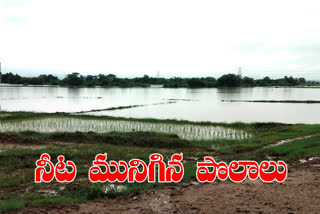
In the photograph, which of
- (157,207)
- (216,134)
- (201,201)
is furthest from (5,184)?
(216,134)

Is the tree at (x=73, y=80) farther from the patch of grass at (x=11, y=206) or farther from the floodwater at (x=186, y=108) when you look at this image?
the patch of grass at (x=11, y=206)

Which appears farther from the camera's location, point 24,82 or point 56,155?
point 24,82

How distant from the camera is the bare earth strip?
177 inches

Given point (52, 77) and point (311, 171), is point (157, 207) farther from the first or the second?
point (52, 77)

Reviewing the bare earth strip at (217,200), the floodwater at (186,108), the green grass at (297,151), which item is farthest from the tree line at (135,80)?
the bare earth strip at (217,200)

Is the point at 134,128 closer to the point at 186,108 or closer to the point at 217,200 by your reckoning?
the point at 217,200

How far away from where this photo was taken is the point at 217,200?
491 cm

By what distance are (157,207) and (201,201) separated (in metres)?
0.86

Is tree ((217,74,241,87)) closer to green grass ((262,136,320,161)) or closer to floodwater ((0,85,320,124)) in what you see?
floodwater ((0,85,320,124))

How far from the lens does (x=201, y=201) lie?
4.89m

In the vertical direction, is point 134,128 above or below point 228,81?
below

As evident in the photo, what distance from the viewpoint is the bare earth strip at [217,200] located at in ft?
14.7

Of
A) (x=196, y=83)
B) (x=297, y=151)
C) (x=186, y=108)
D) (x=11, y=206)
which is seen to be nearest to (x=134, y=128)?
(x=297, y=151)

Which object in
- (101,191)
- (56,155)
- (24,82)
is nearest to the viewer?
(101,191)
